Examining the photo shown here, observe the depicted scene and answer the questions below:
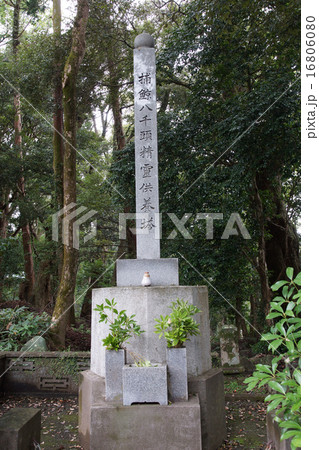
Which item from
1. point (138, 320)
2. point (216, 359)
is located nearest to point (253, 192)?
point (216, 359)

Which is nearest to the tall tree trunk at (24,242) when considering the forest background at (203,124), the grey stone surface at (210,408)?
the forest background at (203,124)

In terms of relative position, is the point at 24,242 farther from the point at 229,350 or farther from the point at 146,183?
the point at 146,183

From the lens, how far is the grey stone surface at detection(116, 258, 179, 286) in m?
4.11

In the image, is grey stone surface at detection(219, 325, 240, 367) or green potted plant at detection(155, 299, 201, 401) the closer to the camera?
green potted plant at detection(155, 299, 201, 401)

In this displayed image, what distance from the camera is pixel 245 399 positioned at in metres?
5.26

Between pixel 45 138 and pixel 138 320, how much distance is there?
11472 millimetres

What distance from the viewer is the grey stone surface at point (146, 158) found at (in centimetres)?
452

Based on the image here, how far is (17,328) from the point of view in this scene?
6.88m

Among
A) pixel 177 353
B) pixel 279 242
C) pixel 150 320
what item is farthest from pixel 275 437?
pixel 279 242

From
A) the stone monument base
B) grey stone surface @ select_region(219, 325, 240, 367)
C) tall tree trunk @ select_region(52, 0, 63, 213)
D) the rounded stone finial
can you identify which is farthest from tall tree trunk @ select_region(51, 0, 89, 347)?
the stone monument base

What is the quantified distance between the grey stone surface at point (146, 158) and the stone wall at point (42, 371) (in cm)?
245

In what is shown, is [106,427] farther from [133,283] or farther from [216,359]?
[216,359]

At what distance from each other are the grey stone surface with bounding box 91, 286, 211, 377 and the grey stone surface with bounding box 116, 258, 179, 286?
31cm

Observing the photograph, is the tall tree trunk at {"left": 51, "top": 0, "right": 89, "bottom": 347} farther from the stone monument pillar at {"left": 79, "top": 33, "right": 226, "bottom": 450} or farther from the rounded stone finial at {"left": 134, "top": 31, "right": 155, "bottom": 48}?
the stone monument pillar at {"left": 79, "top": 33, "right": 226, "bottom": 450}
